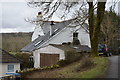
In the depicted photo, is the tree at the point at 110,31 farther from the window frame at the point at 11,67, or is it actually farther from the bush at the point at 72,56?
the window frame at the point at 11,67

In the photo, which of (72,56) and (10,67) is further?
(10,67)

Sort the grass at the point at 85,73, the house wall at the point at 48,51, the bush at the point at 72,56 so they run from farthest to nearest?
the house wall at the point at 48,51 → the bush at the point at 72,56 → the grass at the point at 85,73

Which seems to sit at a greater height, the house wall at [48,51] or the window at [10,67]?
the house wall at [48,51]

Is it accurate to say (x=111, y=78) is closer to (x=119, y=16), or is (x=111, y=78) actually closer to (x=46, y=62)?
(x=46, y=62)

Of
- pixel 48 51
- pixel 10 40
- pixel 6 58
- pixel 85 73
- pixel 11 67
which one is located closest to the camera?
pixel 85 73

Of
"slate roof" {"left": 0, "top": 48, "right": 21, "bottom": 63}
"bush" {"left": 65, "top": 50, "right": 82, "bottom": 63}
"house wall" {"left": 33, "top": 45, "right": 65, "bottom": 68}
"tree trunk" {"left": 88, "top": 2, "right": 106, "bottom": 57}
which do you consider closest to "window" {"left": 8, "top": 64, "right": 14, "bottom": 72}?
"slate roof" {"left": 0, "top": 48, "right": 21, "bottom": 63}

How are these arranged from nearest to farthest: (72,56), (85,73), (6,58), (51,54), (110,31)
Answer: (85,73) < (72,56) < (51,54) < (6,58) < (110,31)

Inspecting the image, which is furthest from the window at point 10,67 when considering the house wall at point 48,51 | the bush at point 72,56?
the bush at point 72,56

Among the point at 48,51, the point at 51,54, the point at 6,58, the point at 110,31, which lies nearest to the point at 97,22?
the point at 51,54

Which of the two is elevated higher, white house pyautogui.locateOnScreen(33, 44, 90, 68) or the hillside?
the hillside

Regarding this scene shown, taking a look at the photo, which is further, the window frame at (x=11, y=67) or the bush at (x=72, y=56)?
the window frame at (x=11, y=67)

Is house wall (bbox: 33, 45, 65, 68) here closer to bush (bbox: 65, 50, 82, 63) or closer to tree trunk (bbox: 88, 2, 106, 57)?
bush (bbox: 65, 50, 82, 63)

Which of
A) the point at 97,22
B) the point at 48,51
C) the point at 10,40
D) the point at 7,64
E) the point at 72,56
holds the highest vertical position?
the point at 97,22

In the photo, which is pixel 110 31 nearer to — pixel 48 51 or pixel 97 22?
pixel 48 51
